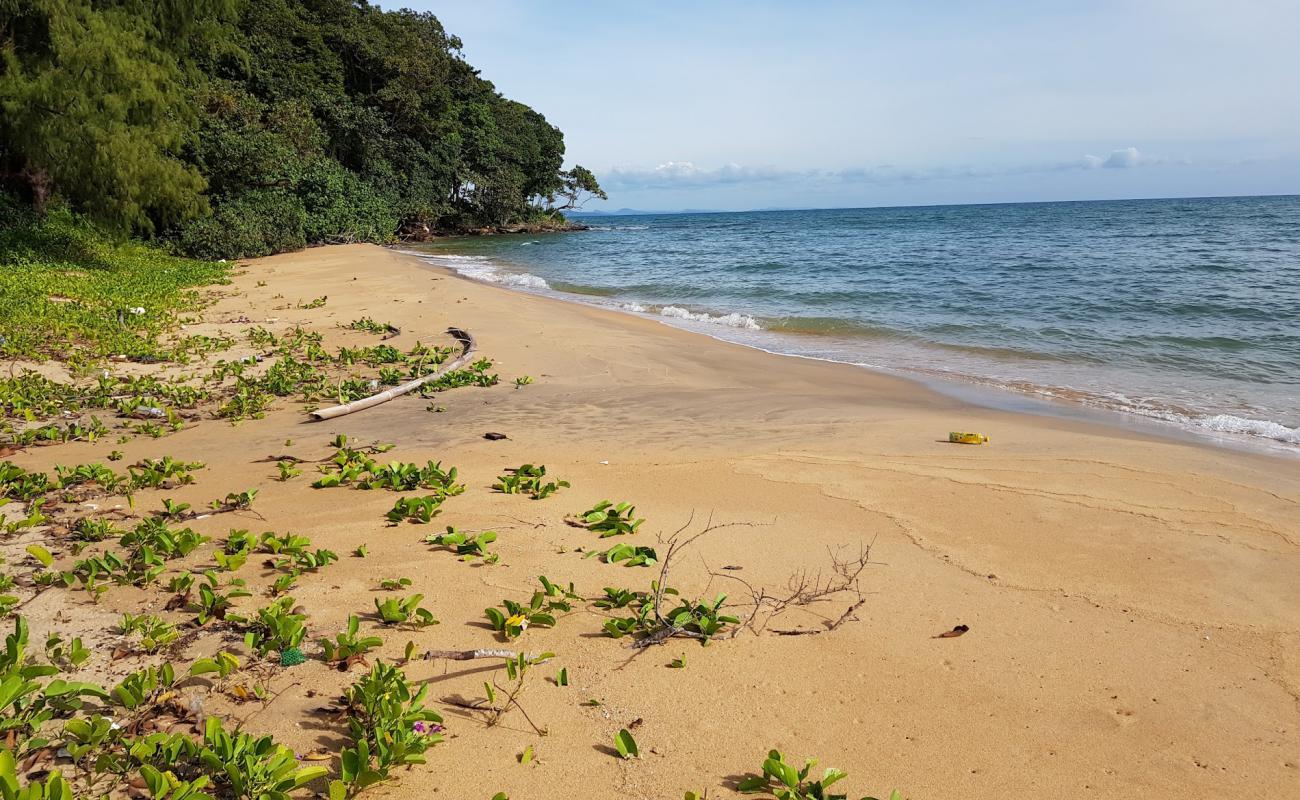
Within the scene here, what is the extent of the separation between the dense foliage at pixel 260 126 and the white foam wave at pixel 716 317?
36.5 feet

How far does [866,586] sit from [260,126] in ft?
94.3

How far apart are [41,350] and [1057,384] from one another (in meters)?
12.6

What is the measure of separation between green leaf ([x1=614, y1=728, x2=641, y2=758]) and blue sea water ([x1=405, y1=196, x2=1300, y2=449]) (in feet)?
25.3

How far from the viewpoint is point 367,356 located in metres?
9.34

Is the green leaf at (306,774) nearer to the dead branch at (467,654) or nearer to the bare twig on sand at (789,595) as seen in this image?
the dead branch at (467,654)

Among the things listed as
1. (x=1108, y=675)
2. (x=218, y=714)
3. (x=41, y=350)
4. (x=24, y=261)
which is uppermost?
(x=24, y=261)

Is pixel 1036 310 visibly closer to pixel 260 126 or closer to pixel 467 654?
pixel 467 654

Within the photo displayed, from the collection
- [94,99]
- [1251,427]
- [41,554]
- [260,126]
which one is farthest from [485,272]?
[41,554]

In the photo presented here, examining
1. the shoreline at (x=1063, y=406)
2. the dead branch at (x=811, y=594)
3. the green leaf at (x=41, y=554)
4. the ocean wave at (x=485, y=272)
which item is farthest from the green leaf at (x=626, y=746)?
the ocean wave at (x=485, y=272)

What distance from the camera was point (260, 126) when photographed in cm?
2600

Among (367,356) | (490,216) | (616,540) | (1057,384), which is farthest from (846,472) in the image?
(490,216)

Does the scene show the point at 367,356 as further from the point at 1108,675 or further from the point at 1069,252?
the point at 1069,252

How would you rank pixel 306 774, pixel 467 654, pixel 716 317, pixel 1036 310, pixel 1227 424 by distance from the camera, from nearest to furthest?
pixel 306 774, pixel 467 654, pixel 1227 424, pixel 1036 310, pixel 716 317

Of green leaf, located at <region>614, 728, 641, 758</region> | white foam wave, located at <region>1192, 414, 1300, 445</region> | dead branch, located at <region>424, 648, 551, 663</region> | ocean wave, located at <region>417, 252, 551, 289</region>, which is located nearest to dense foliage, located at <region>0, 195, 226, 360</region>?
dead branch, located at <region>424, 648, 551, 663</region>
